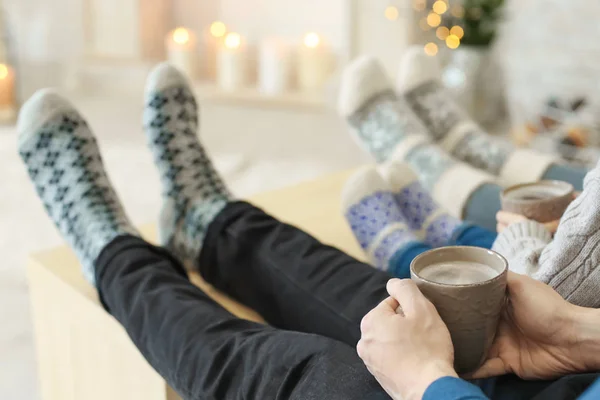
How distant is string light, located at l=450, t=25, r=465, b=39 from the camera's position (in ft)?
8.42

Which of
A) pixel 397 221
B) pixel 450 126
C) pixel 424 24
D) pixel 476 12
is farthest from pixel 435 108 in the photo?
pixel 424 24

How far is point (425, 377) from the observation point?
573 millimetres

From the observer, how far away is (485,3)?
2.49 m

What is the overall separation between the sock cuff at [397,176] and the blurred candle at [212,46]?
6.41 feet

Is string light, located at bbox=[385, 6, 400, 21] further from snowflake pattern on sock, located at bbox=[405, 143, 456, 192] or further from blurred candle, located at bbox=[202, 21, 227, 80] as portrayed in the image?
snowflake pattern on sock, located at bbox=[405, 143, 456, 192]

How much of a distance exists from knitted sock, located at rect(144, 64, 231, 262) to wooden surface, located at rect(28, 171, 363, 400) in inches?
3.0

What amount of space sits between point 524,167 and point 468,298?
0.77 meters

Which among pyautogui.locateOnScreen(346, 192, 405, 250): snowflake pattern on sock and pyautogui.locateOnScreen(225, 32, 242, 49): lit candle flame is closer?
pyautogui.locateOnScreen(346, 192, 405, 250): snowflake pattern on sock

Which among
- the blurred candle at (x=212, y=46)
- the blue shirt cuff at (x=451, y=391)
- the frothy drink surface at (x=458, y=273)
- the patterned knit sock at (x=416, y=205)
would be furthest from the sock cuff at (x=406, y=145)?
the blurred candle at (x=212, y=46)

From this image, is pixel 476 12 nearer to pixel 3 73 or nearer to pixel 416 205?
pixel 416 205

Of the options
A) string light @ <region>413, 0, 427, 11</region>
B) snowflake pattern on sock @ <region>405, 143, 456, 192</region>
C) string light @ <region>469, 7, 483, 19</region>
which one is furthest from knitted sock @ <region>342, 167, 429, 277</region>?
string light @ <region>413, 0, 427, 11</region>

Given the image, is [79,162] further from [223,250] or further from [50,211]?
[223,250]

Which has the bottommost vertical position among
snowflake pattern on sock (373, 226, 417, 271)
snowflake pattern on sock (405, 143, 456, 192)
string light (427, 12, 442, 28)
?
snowflake pattern on sock (373, 226, 417, 271)

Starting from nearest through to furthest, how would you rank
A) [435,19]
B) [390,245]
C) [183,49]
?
[390,245], [435,19], [183,49]
